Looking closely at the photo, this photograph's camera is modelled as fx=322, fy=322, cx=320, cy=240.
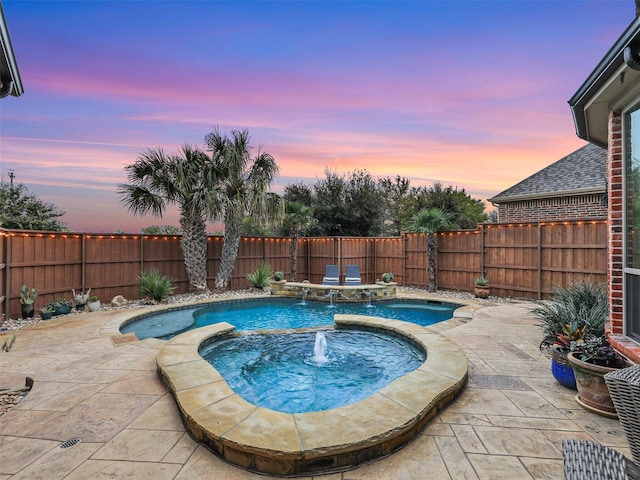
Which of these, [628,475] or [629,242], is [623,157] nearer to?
[629,242]

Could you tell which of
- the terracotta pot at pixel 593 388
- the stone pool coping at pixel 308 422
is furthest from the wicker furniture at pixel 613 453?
the terracotta pot at pixel 593 388

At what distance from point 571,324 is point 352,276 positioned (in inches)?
312

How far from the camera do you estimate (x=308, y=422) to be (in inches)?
95.5

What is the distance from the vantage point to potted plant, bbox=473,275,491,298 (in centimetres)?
962

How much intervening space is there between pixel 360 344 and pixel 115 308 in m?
6.72

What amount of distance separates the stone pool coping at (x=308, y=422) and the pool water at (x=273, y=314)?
3.77 m

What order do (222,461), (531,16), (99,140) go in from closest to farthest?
(222,461) → (531,16) → (99,140)

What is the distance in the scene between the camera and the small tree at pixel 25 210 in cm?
1420

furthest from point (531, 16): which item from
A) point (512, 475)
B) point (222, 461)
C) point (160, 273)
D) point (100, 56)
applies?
point (160, 273)

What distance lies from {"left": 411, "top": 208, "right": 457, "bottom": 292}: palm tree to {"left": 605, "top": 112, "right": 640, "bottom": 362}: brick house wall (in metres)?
7.38

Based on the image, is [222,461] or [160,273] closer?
[222,461]

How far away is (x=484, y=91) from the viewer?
8922 millimetres

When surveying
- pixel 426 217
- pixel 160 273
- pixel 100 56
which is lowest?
pixel 160 273

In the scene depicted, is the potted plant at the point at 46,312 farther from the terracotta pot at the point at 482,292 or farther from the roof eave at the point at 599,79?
the terracotta pot at the point at 482,292
